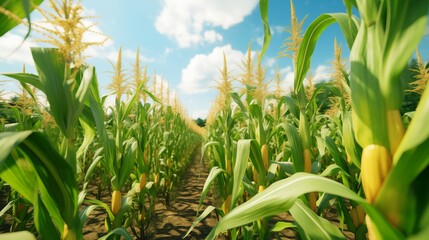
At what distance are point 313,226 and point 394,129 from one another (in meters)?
0.51

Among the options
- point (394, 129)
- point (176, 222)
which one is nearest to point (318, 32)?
point (394, 129)

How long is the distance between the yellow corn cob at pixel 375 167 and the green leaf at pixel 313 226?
0.32 meters

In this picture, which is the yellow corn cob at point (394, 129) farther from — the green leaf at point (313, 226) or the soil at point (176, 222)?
the soil at point (176, 222)

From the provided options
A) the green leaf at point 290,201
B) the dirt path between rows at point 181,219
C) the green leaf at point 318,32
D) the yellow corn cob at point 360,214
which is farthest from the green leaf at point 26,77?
the yellow corn cob at point 360,214

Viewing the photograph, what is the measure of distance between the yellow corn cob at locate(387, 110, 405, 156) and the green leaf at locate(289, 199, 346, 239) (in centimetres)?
44

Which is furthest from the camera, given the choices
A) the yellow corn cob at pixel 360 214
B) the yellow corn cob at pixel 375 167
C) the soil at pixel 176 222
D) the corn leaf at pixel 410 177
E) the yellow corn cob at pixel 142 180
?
the soil at pixel 176 222

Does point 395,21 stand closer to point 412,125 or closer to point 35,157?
point 412,125

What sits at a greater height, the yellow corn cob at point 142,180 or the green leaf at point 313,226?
the green leaf at point 313,226

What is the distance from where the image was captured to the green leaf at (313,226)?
89cm

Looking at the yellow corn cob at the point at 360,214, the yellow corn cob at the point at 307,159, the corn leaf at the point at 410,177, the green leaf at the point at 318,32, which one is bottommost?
the yellow corn cob at the point at 360,214

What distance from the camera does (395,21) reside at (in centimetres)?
64

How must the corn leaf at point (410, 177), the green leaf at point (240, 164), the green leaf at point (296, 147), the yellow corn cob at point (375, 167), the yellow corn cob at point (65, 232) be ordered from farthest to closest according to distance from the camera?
the green leaf at point (296, 147)
the green leaf at point (240, 164)
the yellow corn cob at point (65, 232)
the yellow corn cob at point (375, 167)
the corn leaf at point (410, 177)

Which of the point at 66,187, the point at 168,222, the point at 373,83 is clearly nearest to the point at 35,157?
the point at 66,187

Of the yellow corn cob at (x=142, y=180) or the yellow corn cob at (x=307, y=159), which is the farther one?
the yellow corn cob at (x=142, y=180)
